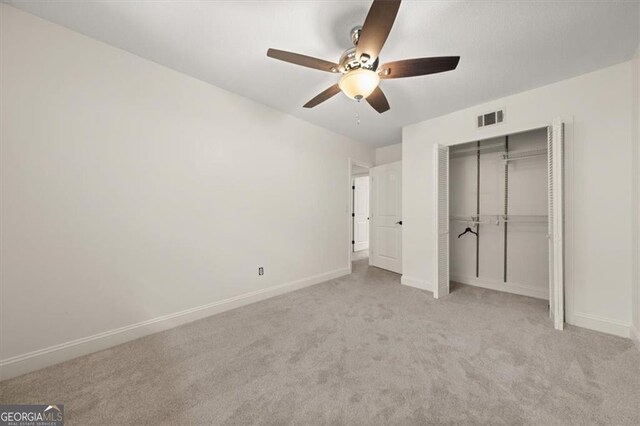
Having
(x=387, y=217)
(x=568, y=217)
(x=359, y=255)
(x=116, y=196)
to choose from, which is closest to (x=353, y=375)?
(x=116, y=196)

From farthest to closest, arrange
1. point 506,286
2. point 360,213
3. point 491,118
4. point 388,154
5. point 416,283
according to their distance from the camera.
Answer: point 360,213, point 388,154, point 416,283, point 506,286, point 491,118

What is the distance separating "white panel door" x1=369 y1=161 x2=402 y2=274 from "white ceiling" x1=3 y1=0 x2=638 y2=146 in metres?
2.10

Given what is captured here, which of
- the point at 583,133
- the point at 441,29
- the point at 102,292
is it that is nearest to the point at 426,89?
the point at 441,29

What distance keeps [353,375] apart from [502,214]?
329 centimetres

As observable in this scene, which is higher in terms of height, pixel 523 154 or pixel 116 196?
pixel 523 154

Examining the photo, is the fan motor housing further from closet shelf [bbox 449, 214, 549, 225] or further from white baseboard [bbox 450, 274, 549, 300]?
white baseboard [bbox 450, 274, 549, 300]

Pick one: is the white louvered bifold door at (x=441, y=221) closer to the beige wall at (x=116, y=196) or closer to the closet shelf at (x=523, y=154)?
the closet shelf at (x=523, y=154)

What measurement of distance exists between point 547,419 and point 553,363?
724mm

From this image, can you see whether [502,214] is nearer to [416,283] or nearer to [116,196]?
[416,283]

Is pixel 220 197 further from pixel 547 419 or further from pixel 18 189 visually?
pixel 547 419

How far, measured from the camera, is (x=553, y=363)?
6.00 feet

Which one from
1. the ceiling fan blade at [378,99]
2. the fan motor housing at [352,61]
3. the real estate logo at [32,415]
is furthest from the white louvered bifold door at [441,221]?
the real estate logo at [32,415]

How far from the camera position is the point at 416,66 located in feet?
5.45

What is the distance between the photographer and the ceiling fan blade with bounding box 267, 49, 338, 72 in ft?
5.17
